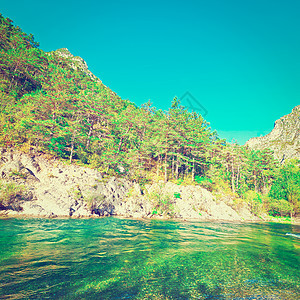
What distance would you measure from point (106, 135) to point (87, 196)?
712 inches

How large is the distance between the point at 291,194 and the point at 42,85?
67542 mm

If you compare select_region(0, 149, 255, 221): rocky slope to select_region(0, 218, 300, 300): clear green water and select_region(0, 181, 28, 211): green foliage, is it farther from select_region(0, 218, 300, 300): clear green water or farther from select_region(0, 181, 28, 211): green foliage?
select_region(0, 218, 300, 300): clear green water

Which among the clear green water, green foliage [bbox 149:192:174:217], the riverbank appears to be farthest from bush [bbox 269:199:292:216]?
the clear green water

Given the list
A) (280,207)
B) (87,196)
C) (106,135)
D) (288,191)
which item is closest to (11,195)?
(87,196)

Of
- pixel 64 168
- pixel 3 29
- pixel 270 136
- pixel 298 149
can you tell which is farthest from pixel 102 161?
pixel 270 136

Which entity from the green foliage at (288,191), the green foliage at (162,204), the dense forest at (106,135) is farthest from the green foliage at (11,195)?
the green foliage at (288,191)

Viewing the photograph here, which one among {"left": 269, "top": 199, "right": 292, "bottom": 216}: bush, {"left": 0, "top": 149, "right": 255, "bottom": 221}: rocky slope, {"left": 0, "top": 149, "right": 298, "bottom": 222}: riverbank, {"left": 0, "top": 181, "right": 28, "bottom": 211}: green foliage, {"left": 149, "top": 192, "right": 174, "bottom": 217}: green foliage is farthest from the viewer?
{"left": 269, "top": 199, "right": 292, "bottom": 216}: bush

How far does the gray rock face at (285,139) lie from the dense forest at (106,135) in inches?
3201

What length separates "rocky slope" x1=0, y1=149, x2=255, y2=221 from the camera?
19.0m

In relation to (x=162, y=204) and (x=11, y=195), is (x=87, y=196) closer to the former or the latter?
(x=11, y=195)

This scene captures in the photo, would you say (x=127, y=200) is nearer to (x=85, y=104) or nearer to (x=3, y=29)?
(x=85, y=104)

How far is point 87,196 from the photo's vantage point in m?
22.6

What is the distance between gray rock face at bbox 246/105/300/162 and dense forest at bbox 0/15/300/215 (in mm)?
81309

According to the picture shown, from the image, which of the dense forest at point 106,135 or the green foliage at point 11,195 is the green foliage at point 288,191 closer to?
the dense forest at point 106,135
